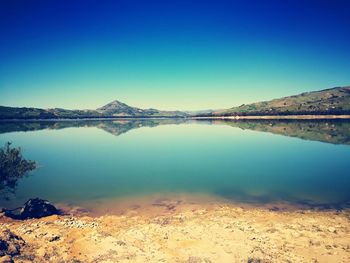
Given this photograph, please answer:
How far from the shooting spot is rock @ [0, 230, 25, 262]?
1620 centimetres

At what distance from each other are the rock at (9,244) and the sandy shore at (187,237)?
0.24ft

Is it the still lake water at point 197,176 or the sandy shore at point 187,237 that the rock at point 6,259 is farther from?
the still lake water at point 197,176

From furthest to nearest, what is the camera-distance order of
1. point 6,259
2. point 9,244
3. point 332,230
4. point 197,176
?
point 197,176, point 332,230, point 9,244, point 6,259

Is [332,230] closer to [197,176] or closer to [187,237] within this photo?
[187,237]

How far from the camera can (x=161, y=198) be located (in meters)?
31.4

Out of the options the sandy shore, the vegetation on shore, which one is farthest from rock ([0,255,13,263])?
the vegetation on shore

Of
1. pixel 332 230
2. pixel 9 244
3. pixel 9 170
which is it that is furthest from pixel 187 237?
pixel 9 170

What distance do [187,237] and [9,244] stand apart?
12.0m

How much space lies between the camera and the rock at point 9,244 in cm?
1620

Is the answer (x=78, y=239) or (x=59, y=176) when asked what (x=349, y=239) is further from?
(x=59, y=176)

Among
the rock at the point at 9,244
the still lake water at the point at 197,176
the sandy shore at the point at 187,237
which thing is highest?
the rock at the point at 9,244

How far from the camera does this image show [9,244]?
16984mm

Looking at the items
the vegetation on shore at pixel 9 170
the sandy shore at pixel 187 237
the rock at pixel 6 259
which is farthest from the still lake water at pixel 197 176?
the rock at pixel 6 259

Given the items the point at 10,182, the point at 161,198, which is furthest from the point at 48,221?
the point at 10,182
